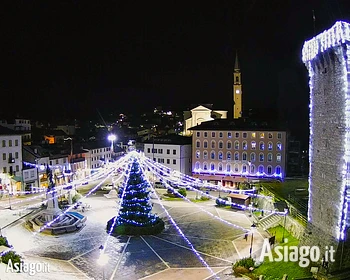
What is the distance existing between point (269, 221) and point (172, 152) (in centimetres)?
2774

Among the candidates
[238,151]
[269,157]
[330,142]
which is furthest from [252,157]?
[330,142]

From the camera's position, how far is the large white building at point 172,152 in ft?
194

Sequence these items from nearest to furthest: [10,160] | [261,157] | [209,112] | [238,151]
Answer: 1. [10,160]
2. [261,157]
3. [238,151]
4. [209,112]

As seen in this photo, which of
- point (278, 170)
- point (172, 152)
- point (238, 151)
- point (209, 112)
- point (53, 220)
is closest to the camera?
point (53, 220)

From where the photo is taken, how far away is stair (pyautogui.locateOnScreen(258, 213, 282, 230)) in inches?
1296

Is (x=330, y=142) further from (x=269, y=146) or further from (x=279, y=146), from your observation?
(x=269, y=146)

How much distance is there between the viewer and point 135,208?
3384 centimetres

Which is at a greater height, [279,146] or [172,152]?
[279,146]

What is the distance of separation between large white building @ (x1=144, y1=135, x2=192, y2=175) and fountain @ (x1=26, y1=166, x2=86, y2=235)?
2468cm

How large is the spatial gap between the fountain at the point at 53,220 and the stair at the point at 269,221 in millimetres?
17101

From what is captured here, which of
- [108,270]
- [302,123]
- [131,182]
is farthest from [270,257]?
[302,123]

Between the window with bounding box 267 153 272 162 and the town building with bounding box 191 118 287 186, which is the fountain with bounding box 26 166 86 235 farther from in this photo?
the window with bounding box 267 153 272 162

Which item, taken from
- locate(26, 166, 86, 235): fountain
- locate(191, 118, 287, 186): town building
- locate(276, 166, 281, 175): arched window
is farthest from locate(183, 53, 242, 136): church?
locate(26, 166, 86, 235): fountain

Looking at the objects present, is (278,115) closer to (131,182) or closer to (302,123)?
(302,123)
